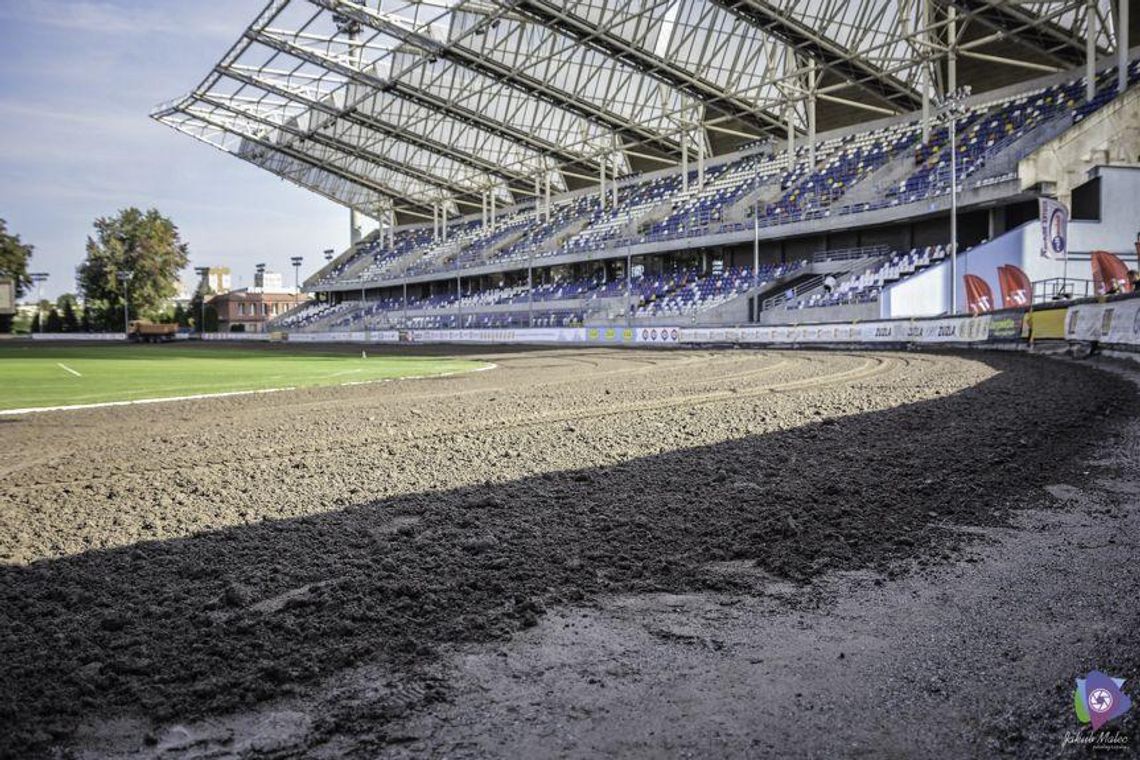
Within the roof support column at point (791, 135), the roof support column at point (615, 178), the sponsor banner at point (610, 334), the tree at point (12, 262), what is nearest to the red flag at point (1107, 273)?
the sponsor banner at point (610, 334)

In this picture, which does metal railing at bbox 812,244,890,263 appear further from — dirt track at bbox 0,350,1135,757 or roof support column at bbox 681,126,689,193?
dirt track at bbox 0,350,1135,757

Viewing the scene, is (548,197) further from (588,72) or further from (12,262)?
(12,262)

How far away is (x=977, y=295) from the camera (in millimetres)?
35156

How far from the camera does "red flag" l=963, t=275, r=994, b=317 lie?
35.0 metres

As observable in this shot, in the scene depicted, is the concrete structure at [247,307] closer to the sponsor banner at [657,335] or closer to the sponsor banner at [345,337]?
the sponsor banner at [345,337]

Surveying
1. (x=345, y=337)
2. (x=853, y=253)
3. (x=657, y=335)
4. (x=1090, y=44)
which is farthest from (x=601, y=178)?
(x=1090, y=44)

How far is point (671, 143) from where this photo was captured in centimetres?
6253

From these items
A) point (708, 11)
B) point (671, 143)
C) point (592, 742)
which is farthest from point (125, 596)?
point (671, 143)

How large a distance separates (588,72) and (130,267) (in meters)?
71.5

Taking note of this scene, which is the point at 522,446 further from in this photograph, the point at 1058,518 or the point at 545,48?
the point at 545,48

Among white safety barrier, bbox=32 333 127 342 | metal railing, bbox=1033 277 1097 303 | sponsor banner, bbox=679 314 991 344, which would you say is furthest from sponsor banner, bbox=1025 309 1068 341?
white safety barrier, bbox=32 333 127 342

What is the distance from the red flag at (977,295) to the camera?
3497 cm

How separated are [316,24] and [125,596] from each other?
51.3 m

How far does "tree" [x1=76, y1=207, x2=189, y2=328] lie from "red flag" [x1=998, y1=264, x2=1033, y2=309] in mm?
94179
